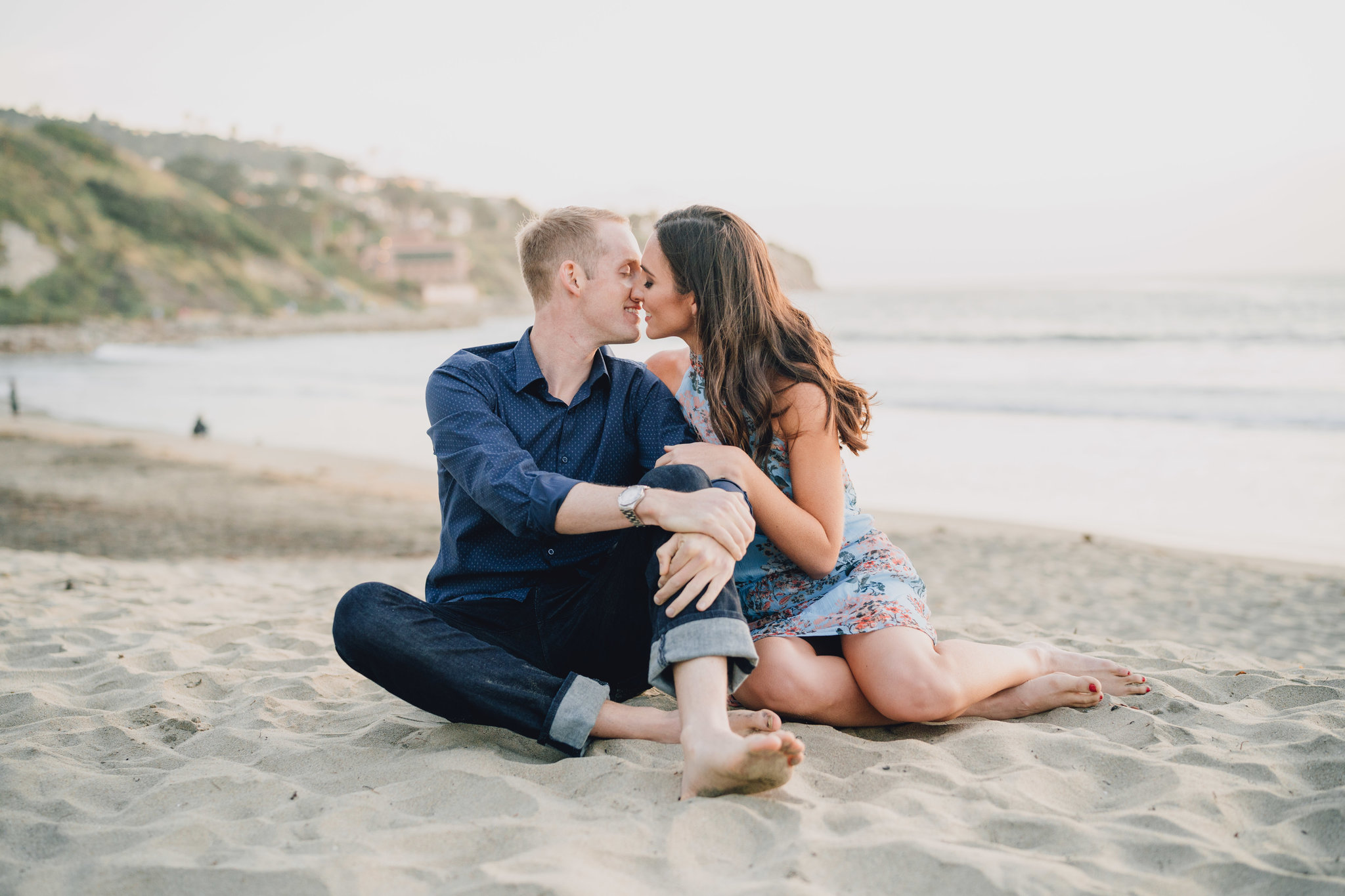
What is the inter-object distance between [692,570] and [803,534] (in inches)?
20.8

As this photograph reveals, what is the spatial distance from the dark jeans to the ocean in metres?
1.10

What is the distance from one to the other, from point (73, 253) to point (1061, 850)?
51.4m

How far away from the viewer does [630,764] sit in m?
2.25

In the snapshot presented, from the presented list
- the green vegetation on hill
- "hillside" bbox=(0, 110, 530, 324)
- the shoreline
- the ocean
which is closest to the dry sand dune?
the ocean

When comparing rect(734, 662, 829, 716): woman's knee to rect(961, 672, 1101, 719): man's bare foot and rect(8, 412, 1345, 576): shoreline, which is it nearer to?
rect(961, 672, 1101, 719): man's bare foot

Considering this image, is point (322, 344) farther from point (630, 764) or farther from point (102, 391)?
point (630, 764)

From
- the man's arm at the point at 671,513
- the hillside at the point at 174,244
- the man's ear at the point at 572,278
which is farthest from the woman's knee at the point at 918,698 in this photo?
the hillside at the point at 174,244

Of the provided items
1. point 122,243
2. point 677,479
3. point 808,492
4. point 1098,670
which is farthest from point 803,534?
point 122,243

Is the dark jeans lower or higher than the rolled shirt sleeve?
lower

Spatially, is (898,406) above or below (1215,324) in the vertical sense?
below

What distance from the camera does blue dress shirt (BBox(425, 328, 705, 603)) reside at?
2.48 metres

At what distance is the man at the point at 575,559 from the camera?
7.08 feet

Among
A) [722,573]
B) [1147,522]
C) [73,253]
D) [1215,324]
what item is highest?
[73,253]

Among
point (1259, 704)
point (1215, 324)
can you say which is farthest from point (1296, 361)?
point (1259, 704)
